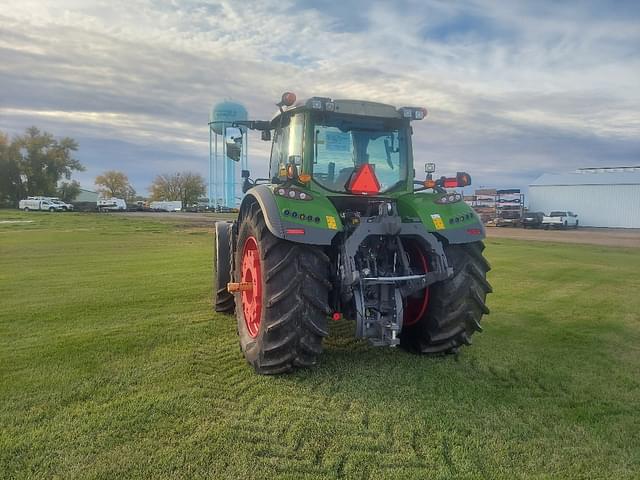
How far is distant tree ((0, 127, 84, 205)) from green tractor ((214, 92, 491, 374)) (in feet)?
204

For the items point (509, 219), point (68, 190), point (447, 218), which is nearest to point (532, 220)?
point (509, 219)

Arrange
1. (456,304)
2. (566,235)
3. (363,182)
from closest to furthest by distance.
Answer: (456,304), (363,182), (566,235)

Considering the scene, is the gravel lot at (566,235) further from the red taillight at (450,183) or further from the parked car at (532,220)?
the red taillight at (450,183)

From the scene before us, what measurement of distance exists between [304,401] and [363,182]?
2.26 metres

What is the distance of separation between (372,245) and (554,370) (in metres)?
2.16

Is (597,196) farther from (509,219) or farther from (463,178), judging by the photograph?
(463,178)

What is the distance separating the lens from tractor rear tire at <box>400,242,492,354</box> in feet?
15.8

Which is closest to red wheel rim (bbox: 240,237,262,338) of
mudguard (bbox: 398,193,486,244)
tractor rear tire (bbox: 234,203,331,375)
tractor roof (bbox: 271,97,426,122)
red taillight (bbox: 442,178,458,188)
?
tractor rear tire (bbox: 234,203,331,375)

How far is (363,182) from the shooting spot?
509 cm

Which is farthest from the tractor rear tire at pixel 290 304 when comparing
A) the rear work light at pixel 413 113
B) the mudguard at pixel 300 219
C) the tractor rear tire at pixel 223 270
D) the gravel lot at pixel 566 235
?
the gravel lot at pixel 566 235

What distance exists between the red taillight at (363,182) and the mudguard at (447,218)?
1.26 feet

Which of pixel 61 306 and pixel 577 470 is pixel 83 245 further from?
pixel 577 470

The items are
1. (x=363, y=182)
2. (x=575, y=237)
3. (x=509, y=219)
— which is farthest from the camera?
(x=509, y=219)

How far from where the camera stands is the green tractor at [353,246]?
4.30 m
